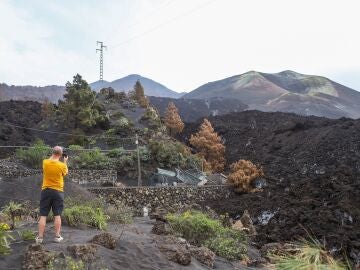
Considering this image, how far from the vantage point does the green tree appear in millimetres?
32681

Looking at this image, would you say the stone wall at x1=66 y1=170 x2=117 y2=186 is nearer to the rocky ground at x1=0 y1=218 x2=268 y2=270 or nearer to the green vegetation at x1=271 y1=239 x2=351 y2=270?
the rocky ground at x1=0 y1=218 x2=268 y2=270

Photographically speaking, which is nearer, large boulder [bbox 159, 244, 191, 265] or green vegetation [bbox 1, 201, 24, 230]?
large boulder [bbox 159, 244, 191, 265]

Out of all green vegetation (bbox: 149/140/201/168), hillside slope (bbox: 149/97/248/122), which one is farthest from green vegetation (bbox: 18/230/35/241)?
hillside slope (bbox: 149/97/248/122)

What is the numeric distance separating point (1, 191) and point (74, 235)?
8410 mm

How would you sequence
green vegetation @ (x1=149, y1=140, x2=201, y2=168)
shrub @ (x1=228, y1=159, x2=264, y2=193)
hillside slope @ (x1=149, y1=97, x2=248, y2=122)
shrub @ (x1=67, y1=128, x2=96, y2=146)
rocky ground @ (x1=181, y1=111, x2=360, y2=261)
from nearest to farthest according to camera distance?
1. rocky ground @ (x1=181, y1=111, x2=360, y2=261)
2. shrub @ (x1=228, y1=159, x2=264, y2=193)
3. green vegetation @ (x1=149, y1=140, x2=201, y2=168)
4. shrub @ (x1=67, y1=128, x2=96, y2=146)
5. hillside slope @ (x1=149, y1=97, x2=248, y2=122)

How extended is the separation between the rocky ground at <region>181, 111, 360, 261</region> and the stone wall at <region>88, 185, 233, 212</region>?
914 millimetres

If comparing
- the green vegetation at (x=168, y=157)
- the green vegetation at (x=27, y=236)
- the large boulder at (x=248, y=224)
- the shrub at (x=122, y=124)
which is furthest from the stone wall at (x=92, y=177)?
the green vegetation at (x=27, y=236)

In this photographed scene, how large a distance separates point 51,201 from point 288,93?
65.2 metres

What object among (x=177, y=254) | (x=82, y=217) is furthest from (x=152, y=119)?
(x=177, y=254)

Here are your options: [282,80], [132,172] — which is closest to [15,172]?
[132,172]

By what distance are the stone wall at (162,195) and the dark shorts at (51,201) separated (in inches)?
519

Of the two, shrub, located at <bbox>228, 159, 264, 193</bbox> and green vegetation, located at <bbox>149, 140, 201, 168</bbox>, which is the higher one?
green vegetation, located at <bbox>149, 140, 201, 168</bbox>

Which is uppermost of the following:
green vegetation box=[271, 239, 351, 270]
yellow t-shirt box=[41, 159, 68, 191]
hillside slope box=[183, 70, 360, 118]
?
hillside slope box=[183, 70, 360, 118]

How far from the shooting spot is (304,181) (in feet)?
77.4
